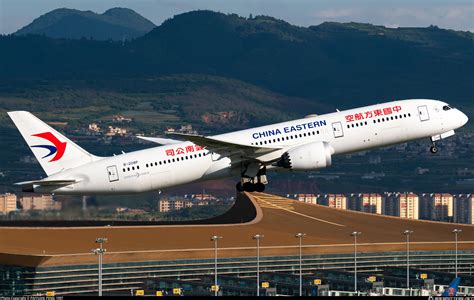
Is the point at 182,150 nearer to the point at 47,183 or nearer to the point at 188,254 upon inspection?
the point at 47,183

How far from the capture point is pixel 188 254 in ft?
516

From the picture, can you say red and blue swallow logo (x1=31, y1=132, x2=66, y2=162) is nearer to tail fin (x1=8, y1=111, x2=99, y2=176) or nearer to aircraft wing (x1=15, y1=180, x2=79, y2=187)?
tail fin (x1=8, y1=111, x2=99, y2=176)

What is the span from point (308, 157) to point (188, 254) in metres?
57.0

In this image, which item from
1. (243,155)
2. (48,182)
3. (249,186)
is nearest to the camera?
(48,182)

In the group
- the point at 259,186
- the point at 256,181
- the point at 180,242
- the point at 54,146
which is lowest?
the point at 180,242

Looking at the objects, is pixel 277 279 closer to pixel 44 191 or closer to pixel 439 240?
pixel 439 240

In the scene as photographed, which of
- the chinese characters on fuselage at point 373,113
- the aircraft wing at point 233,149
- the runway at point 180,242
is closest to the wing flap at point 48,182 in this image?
the aircraft wing at point 233,149

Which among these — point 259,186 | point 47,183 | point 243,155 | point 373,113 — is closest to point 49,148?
point 47,183

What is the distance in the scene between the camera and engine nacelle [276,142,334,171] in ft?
336

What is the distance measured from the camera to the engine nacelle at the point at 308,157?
336 feet

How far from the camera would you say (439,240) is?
190 m

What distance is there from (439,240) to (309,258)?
28229 millimetres

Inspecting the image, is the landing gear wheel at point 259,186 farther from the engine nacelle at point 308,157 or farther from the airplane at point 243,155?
the engine nacelle at point 308,157

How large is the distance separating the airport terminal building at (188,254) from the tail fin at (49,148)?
1293 inches
